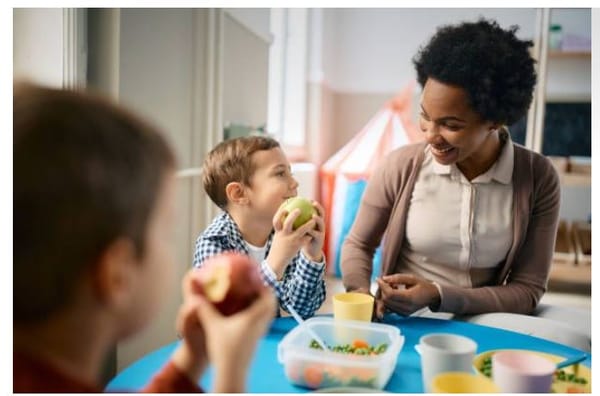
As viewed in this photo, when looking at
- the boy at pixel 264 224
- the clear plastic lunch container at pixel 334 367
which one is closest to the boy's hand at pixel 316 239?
the boy at pixel 264 224

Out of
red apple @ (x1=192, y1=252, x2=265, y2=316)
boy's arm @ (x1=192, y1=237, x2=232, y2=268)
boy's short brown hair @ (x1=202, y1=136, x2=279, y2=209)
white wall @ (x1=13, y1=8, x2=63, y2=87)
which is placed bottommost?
boy's arm @ (x1=192, y1=237, x2=232, y2=268)

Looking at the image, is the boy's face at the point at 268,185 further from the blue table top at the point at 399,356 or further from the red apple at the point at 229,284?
the red apple at the point at 229,284

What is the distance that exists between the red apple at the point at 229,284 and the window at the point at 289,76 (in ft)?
6.68

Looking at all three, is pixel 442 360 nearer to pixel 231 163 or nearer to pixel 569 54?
pixel 231 163

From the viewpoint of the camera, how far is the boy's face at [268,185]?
1055 millimetres

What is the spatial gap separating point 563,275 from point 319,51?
1651 mm

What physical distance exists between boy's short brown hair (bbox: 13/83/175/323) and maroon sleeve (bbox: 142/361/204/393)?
0.16m

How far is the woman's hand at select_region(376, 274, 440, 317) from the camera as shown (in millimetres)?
983

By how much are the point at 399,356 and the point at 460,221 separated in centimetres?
45

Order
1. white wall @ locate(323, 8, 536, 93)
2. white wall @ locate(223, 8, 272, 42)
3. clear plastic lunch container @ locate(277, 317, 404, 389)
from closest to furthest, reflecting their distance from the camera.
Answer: clear plastic lunch container @ locate(277, 317, 404, 389) < white wall @ locate(223, 8, 272, 42) < white wall @ locate(323, 8, 536, 93)

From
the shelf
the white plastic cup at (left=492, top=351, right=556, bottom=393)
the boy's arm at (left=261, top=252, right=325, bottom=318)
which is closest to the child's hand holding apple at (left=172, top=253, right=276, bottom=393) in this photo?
the white plastic cup at (left=492, top=351, right=556, bottom=393)

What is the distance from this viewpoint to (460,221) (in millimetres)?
1156

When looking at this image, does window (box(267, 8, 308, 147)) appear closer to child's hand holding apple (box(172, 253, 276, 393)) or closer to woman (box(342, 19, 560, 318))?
woman (box(342, 19, 560, 318))
